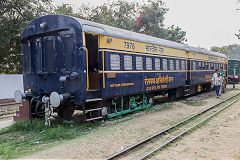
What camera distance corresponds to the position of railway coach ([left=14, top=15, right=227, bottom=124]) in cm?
734

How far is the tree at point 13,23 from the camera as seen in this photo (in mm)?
15875

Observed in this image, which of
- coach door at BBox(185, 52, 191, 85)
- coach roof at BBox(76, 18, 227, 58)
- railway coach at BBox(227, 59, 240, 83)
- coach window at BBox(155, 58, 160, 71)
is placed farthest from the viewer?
railway coach at BBox(227, 59, 240, 83)

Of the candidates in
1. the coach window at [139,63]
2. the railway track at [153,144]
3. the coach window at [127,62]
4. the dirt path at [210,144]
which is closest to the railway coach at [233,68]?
the coach window at [139,63]

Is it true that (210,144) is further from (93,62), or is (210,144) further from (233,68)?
(233,68)

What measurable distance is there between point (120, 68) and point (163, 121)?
2.65 meters

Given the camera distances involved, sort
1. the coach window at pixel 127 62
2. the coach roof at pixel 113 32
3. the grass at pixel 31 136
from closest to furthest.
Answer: the grass at pixel 31 136 → the coach roof at pixel 113 32 → the coach window at pixel 127 62

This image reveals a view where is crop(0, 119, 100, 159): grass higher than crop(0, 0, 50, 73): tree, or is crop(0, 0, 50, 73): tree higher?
crop(0, 0, 50, 73): tree

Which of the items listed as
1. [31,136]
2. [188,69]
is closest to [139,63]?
[31,136]

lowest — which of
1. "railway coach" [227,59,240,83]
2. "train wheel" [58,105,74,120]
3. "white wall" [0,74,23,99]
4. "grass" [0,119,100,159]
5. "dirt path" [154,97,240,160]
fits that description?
"dirt path" [154,97,240,160]

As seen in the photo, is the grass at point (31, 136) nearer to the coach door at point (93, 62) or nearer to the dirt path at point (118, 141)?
the dirt path at point (118, 141)

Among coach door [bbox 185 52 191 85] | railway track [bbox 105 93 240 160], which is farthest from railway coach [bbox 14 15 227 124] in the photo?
coach door [bbox 185 52 191 85]

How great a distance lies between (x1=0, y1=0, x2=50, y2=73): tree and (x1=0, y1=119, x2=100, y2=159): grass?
10.0 m

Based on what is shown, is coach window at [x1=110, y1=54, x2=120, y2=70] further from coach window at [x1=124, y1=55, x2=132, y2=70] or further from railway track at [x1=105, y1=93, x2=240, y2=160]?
railway track at [x1=105, y1=93, x2=240, y2=160]

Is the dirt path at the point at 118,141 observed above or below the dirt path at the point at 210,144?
above
